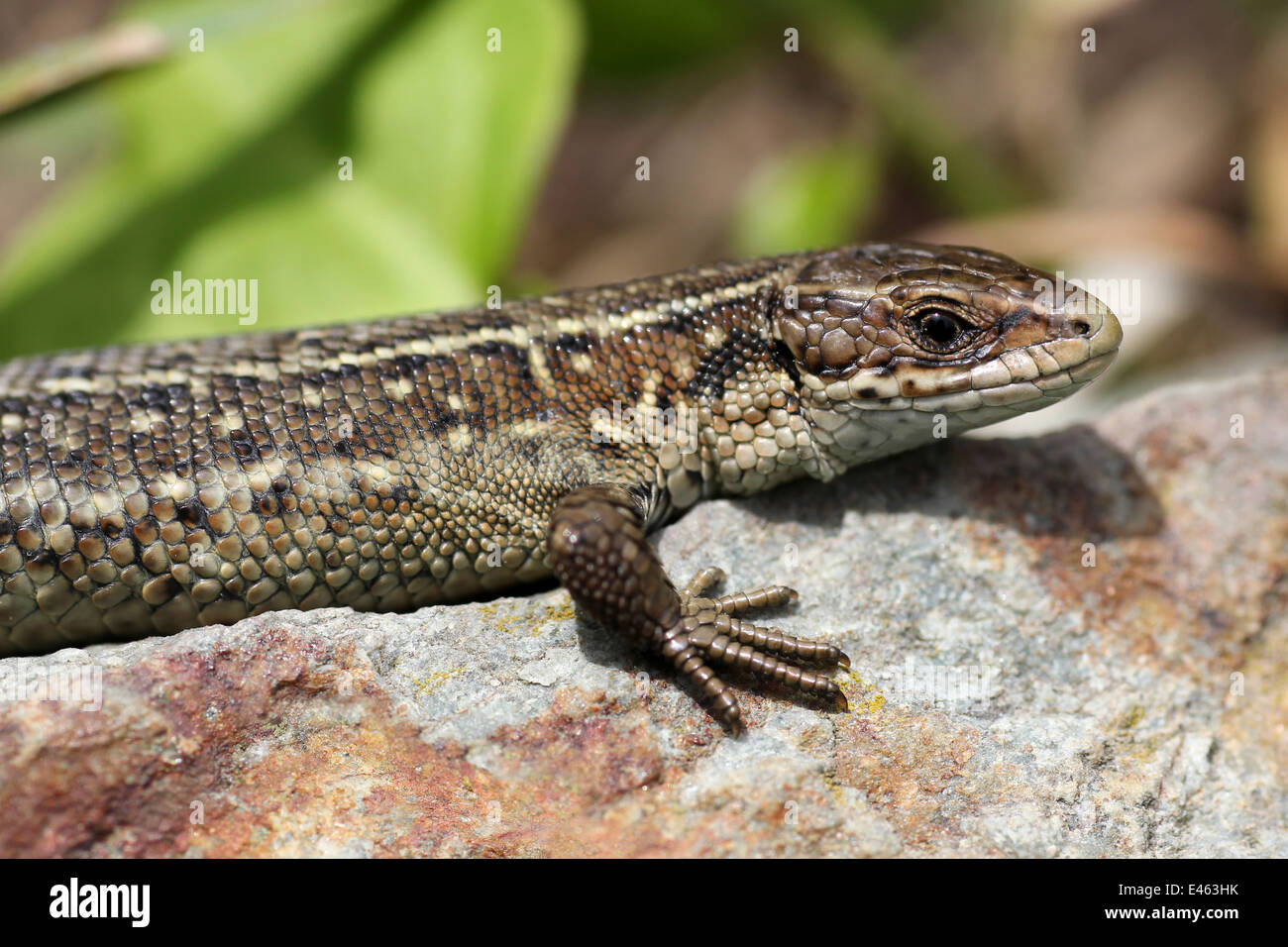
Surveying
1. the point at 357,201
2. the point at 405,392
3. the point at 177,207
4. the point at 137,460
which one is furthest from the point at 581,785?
the point at 177,207

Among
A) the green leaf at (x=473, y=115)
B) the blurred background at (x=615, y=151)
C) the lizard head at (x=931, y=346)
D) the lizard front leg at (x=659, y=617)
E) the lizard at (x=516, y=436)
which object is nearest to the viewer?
the lizard front leg at (x=659, y=617)

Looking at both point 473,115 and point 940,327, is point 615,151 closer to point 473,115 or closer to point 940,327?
point 473,115

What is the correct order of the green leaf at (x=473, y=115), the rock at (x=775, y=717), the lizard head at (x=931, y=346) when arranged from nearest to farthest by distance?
the rock at (x=775, y=717) < the lizard head at (x=931, y=346) < the green leaf at (x=473, y=115)

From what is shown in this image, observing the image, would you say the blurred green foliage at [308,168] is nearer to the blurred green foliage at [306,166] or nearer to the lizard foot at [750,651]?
the blurred green foliage at [306,166]

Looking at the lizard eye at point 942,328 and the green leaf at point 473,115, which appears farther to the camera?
the green leaf at point 473,115

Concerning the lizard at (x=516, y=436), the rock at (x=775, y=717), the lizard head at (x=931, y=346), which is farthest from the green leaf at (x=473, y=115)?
the rock at (x=775, y=717)

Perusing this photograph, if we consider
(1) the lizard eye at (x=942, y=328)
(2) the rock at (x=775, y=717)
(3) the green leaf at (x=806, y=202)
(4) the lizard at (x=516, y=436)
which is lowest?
(2) the rock at (x=775, y=717)

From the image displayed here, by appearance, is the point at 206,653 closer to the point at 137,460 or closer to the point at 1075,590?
the point at 137,460

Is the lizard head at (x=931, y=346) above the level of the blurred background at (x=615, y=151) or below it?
below

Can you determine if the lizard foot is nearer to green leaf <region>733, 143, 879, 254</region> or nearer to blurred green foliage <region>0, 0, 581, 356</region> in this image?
blurred green foliage <region>0, 0, 581, 356</region>
